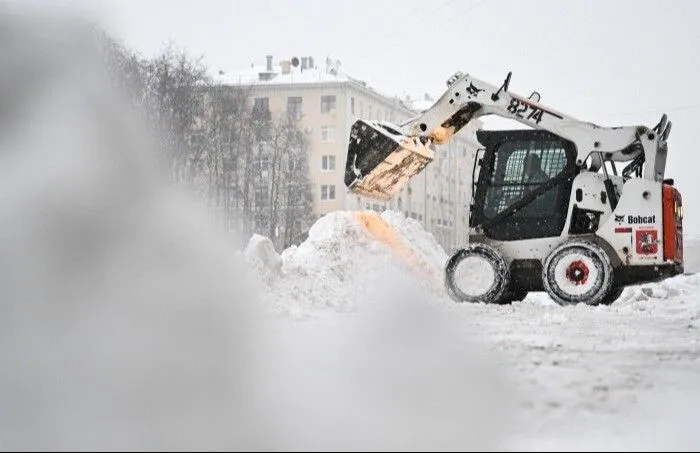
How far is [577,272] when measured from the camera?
47.9ft

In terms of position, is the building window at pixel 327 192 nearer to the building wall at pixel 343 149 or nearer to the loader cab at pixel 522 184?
the building wall at pixel 343 149

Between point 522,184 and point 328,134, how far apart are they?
2744 inches

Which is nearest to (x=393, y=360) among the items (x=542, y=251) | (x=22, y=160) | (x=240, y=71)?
(x=22, y=160)

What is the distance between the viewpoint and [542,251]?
15.4 meters

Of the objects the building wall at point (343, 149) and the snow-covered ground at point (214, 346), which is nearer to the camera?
the snow-covered ground at point (214, 346)

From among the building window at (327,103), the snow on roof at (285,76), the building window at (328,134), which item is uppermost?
the snow on roof at (285,76)

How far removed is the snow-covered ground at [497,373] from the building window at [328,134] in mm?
71663

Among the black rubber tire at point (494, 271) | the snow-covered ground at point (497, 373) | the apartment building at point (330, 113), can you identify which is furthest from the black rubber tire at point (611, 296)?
the apartment building at point (330, 113)

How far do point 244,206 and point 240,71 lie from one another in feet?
131

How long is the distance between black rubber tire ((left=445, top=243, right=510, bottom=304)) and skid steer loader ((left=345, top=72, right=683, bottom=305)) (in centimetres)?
2

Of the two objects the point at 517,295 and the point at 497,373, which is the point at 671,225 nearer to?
the point at 517,295

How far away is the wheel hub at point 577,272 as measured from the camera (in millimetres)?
14578


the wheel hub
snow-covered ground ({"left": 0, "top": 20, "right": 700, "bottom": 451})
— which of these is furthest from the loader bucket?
the wheel hub

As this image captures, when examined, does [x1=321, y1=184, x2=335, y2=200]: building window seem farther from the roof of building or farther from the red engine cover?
the red engine cover
